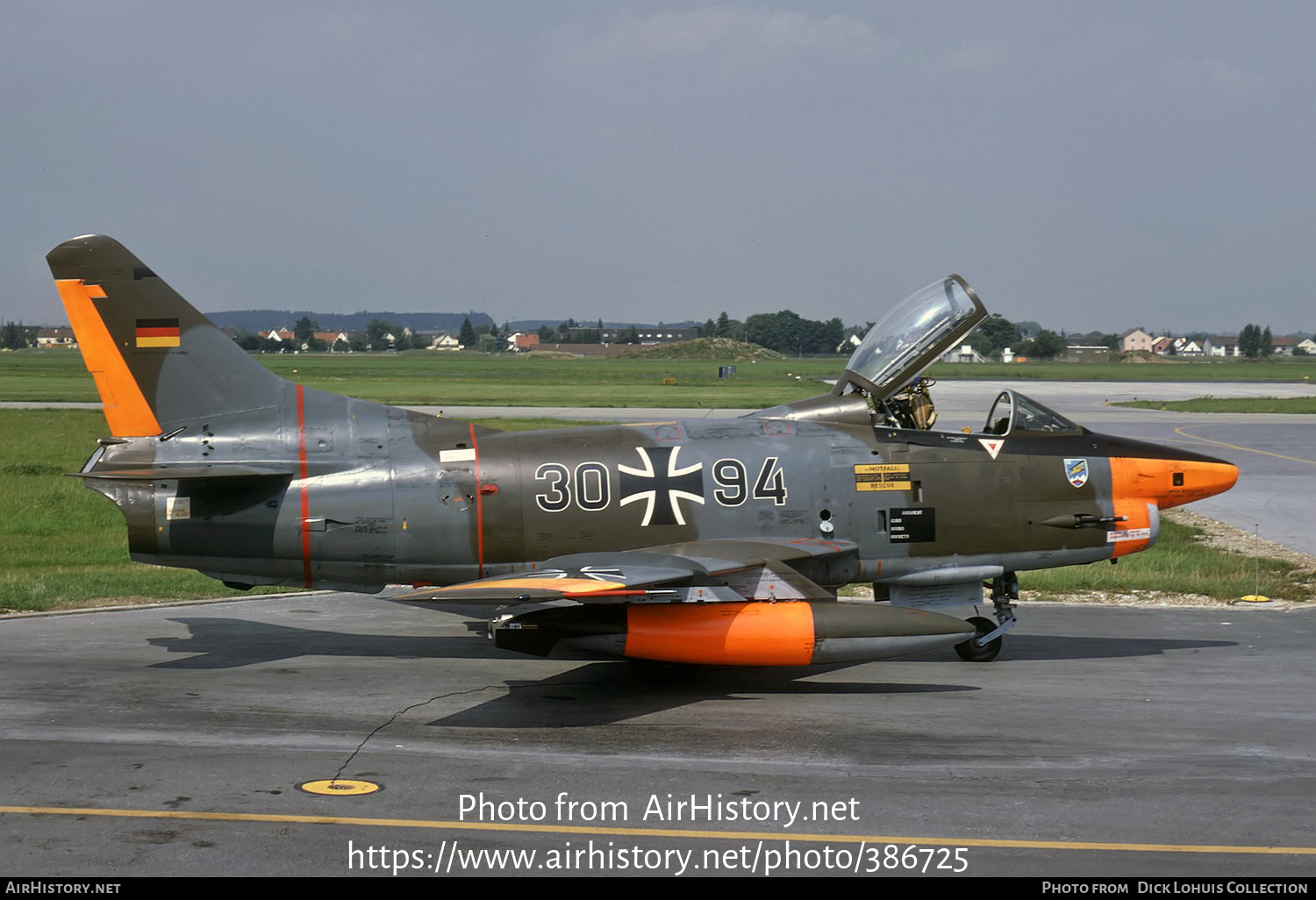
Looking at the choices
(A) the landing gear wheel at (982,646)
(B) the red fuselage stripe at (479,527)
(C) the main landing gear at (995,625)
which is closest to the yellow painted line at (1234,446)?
(C) the main landing gear at (995,625)

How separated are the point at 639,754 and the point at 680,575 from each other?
6.37 feet

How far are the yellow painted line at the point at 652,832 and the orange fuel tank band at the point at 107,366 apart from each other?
5427mm

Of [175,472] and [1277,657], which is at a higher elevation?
[175,472]

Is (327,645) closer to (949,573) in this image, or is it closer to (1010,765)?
(949,573)

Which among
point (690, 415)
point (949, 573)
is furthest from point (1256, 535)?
point (690, 415)

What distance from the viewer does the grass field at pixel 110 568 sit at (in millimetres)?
17203

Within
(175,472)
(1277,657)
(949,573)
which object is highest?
(175,472)

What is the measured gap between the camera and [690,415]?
54031 millimetres

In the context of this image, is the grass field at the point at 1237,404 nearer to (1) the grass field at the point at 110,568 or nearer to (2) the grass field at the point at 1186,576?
(1) the grass field at the point at 110,568

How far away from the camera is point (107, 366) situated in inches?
509

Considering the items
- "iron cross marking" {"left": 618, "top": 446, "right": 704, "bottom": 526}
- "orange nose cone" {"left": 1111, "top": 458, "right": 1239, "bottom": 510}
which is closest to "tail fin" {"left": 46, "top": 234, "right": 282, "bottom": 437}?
"iron cross marking" {"left": 618, "top": 446, "right": 704, "bottom": 526}

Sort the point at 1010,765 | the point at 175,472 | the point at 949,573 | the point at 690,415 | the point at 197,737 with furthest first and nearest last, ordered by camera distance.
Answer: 1. the point at 690,415
2. the point at 949,573
3. the point at 175,472
4. the point at 197,737
5. the point at 1010,765

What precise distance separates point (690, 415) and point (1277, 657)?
41.2 metres
